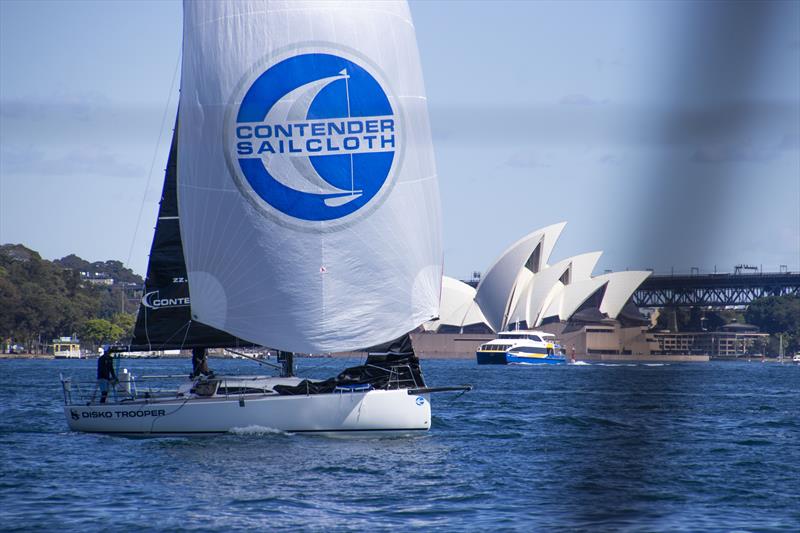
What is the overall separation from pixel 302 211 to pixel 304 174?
674 millimetres

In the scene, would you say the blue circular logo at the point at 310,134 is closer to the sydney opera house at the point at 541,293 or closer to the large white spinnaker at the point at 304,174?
the large white spinnaker at the point at 304,174

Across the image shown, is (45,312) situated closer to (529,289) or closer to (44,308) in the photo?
(44,308)

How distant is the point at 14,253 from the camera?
129250 millimetres

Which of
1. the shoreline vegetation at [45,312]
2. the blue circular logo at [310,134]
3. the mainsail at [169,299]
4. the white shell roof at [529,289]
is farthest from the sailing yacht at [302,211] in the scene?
the shoreline vegetation at [45,312]

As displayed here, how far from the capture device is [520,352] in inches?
3465

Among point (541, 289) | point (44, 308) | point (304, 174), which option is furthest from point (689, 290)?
point (44, 308)

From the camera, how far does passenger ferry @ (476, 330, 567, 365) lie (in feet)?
288

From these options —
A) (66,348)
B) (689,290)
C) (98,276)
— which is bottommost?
(689,290)

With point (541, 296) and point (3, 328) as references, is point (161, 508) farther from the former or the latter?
point (3, 328)

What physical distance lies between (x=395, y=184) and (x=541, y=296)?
7487 centimetres

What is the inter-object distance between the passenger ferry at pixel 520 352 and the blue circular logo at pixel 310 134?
68.5 meters

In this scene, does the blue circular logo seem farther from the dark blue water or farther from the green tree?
the green tree

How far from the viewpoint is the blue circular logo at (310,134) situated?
63.5 feet

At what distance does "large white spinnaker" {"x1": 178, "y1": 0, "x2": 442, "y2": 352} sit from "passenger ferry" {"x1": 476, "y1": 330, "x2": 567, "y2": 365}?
67.5 meters
